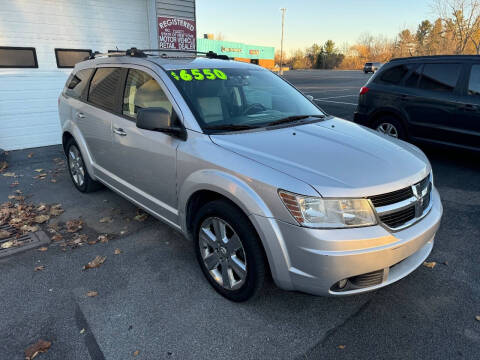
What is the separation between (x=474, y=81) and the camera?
5.41m

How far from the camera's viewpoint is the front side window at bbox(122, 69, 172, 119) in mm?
3148

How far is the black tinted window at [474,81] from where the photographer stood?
5367 millimetres

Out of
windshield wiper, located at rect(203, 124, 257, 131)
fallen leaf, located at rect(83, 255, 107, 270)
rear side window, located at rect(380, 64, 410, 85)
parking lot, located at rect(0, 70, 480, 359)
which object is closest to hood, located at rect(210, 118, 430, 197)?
windshield wiper, located at rect(203, 124, 257, 131)

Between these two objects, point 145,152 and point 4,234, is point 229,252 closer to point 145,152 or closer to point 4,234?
point 145,152

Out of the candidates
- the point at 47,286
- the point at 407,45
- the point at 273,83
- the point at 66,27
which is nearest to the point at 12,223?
the point at 47,286

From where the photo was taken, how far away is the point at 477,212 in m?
4.29

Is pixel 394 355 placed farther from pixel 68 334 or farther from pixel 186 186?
pixel 68 334

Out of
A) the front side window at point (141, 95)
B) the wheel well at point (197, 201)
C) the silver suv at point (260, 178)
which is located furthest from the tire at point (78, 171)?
the wheel well at point (197, 201)

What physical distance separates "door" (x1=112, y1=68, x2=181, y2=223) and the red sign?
551 cm

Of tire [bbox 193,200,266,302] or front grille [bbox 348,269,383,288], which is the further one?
tire [bbox 193,200,266,302]

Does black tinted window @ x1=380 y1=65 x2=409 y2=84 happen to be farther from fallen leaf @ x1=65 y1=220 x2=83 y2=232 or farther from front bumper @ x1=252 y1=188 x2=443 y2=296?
fallen leaf @ x1=65 y1=220 x2=83 y2=232

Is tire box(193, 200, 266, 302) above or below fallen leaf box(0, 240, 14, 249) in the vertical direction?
above

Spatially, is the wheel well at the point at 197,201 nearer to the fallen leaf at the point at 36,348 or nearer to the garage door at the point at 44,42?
the fallen leaf at the point at 36,348

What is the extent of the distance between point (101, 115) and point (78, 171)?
135cm
